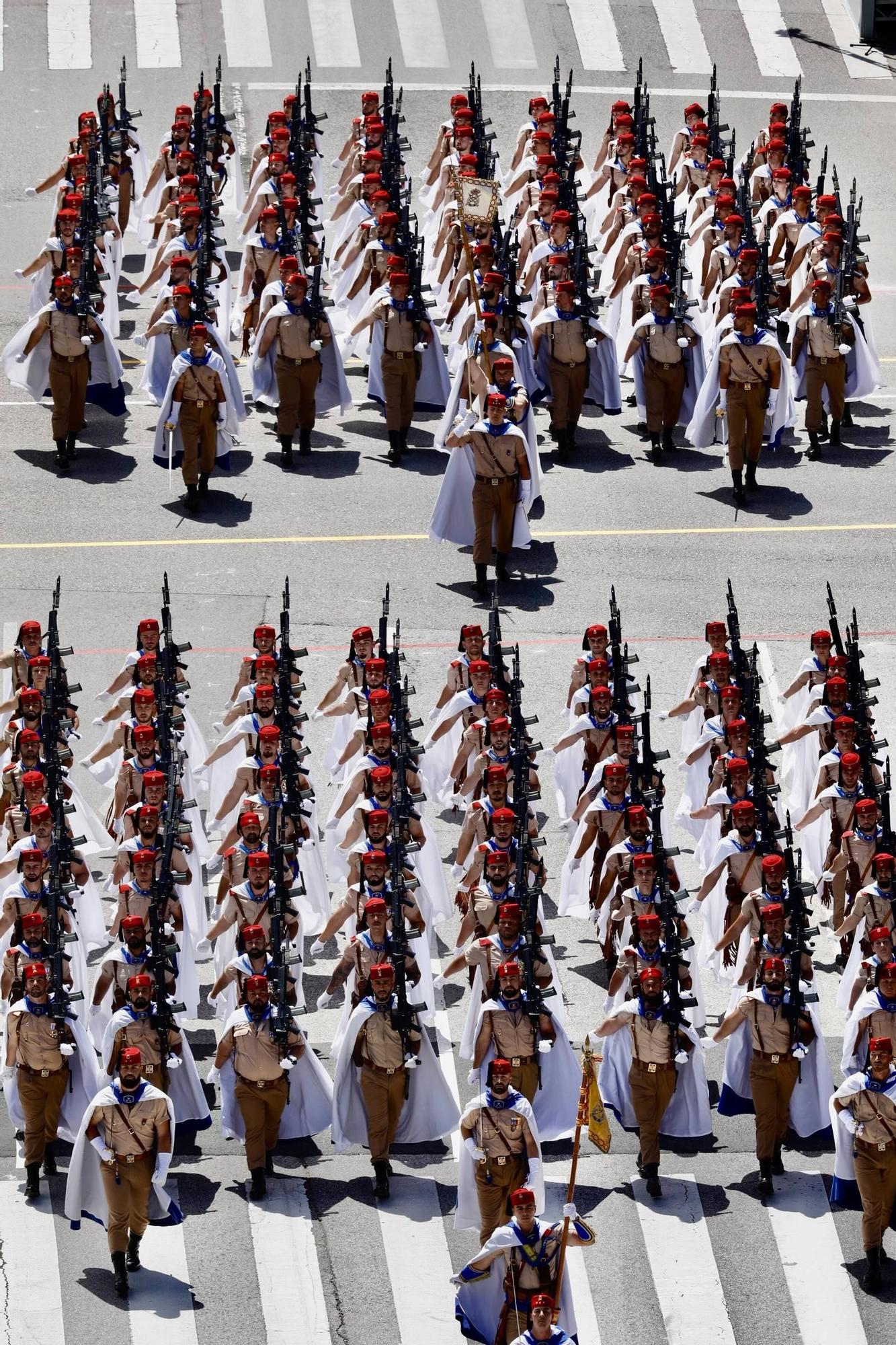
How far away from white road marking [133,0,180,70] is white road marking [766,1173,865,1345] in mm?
24729

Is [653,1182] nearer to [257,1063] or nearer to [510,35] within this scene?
[257,1063]

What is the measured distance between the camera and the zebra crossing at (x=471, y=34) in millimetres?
45844

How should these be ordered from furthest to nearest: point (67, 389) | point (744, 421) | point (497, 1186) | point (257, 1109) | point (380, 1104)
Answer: point (67, 389) < point (744, 421) < point (380, 1104) < point (257, 1109) < point (497, 1186)

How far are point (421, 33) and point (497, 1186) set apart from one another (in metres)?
26.8

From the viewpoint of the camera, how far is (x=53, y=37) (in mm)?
45938

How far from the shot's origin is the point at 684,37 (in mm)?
47125

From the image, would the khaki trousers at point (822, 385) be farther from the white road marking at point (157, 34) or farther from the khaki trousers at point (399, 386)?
the white road marking at point (157, 34)

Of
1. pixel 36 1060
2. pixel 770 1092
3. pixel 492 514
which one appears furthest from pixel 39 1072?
pixel 492 514

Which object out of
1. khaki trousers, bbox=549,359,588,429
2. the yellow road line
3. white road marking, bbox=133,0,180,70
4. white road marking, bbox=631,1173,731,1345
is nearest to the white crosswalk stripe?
white road marking, bbox=133,0,180,70

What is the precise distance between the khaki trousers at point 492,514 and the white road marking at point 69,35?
15042 mm

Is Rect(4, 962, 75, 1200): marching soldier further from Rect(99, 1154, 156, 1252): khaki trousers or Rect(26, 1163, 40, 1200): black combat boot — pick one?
Rect(99, 1154, 156, 1252): khaki trousers

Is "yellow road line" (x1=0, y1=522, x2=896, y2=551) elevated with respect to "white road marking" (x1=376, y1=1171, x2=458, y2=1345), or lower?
elevated

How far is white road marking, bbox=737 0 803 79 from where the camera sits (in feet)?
152

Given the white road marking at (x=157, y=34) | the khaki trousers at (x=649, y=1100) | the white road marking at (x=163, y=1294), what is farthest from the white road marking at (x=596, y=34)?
the white road marking at (x=163, y=1294)
